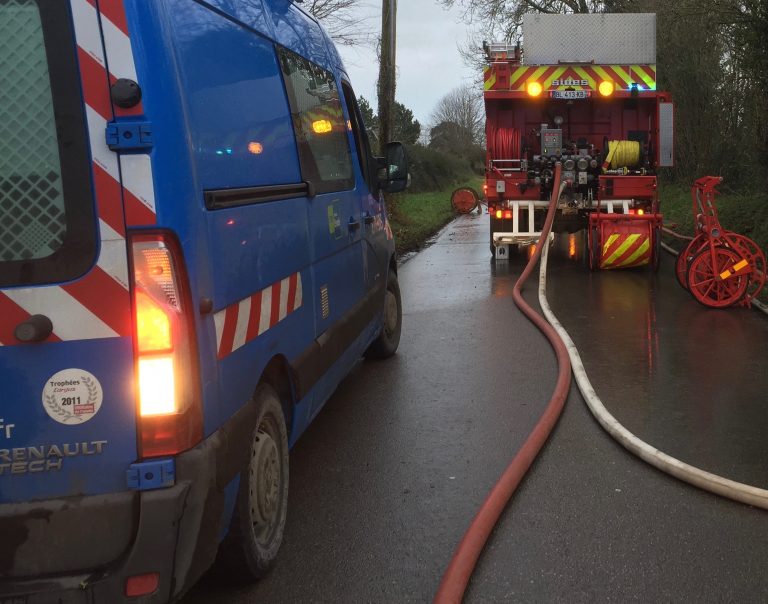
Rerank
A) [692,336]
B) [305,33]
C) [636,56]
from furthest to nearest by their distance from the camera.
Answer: [636,56], [692,336], [305,33]

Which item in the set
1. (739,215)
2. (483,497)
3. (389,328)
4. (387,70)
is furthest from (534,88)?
(483,497)

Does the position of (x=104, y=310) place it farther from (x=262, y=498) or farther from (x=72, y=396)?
(x=262, y=498)

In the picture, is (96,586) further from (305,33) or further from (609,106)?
A: (609,106)

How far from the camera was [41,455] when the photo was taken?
2.40 meters

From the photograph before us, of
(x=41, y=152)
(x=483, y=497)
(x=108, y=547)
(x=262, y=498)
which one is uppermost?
(x=41, y=152)

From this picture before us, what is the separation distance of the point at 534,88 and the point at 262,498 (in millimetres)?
10601

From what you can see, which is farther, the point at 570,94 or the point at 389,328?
the point at 570,94

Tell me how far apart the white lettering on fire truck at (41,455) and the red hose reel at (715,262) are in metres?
7.11

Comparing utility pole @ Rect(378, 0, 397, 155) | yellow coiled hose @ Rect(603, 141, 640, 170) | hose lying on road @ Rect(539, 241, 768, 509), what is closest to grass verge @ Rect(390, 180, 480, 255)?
utility pole @ Rect(378, 0, 397, 155)

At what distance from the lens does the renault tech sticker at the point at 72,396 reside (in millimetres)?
2385

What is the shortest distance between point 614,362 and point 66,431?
4957 millimetres

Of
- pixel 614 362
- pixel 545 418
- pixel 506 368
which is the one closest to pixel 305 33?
pixel 545 418

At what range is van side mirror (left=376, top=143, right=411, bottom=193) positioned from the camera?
5.98 metres

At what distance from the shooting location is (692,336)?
7344mm
